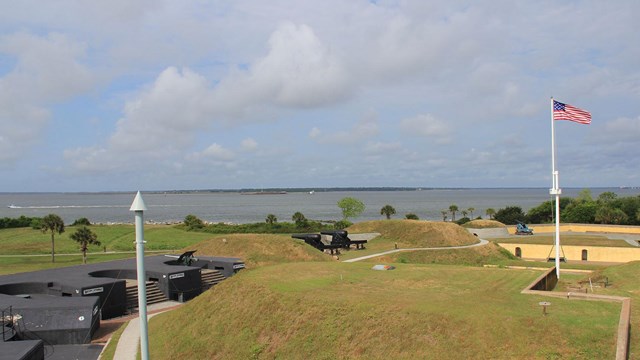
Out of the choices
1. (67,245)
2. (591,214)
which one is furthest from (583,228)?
(67,245)

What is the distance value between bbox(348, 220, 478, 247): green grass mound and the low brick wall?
77.8 feet

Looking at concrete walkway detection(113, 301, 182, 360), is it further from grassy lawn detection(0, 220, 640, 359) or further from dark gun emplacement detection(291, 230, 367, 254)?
dark gun emplacement detection(291, 230, 367, 254)

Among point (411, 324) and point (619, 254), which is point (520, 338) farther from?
point (619, 254)

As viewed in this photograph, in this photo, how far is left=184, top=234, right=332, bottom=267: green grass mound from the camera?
38.6 m

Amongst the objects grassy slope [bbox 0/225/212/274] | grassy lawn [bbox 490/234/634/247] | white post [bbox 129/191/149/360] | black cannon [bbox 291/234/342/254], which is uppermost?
white post [bbox 129/191/149/360]

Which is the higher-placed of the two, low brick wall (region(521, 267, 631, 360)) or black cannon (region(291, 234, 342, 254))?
low brick wall (region(521, 267, 631, 360))

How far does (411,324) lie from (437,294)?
4.17 meters

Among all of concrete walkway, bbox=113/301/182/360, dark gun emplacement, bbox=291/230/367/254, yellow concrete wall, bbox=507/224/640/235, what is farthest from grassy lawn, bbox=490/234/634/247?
concrete walkway, bbox=113/301/182/360

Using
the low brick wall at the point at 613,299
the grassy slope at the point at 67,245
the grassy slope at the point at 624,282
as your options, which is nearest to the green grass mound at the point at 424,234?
the grassy slope at the point at 624,282

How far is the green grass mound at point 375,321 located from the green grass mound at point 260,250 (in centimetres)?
1466

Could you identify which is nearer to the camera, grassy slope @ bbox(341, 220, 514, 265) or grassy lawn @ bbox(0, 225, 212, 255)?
grassy slope @ bbox(341, 220, 514, 265)

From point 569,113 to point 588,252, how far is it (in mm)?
28901

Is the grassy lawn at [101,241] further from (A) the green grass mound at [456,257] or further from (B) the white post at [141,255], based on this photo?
(B) the white post at [141,255]

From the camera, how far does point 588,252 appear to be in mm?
47844
